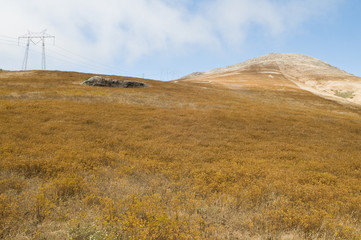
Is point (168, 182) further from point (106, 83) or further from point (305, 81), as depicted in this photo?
point (305, 81)

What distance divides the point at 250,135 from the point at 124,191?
12.6 m

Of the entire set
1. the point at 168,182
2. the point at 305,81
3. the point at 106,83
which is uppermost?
the point at 305,81

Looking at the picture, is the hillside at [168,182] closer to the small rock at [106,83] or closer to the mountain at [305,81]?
the small rock at [106,83]

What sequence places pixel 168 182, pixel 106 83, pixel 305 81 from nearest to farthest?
pixel 168 182
pixel 106 83
pixel 305 81

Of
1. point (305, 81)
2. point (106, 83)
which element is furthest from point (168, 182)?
point (305, 81)

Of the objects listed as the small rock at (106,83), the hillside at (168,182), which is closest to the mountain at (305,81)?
the small rock at (106,83)

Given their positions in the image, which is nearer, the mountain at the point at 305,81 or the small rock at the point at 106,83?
the small rock at the point at 106,83

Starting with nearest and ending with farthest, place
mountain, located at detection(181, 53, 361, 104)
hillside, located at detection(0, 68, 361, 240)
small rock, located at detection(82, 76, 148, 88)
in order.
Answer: hillside, located at detection(0, 68, 361, 240) → small rock, located at detection(82, 76, 148, 88) → mountain, located at detection(181, 53, 361, 104)

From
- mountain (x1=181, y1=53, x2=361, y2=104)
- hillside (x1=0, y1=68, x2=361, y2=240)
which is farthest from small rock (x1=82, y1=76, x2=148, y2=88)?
mountain (x1=181, y1=53, x2=361, y2=104)

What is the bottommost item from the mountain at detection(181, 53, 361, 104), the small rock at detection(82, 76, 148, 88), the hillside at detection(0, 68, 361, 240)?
the hillside at detection(0, 68, 361, 240)

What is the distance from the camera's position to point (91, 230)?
5.34 metres

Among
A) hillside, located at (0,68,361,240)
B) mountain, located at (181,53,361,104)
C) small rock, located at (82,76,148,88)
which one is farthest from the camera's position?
mountain, located at (181,53,361,104)

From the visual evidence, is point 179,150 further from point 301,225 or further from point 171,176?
point 301,225

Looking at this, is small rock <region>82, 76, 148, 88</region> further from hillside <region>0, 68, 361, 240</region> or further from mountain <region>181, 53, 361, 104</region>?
mountain <region>181, 53, 361, 104</region>
